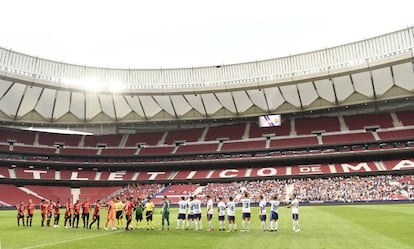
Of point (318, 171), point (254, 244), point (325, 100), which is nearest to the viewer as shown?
point (254, 244)

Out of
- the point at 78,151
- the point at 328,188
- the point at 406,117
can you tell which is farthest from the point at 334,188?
the point at 78,151

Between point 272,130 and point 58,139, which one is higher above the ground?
point 272,130

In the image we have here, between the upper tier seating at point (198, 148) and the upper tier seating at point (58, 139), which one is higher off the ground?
the upper tier seating at point (58, 139)

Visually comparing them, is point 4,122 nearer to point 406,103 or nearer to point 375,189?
point 375,189

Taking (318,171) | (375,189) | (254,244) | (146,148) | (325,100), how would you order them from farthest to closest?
(146,148)
(325,100)
(318,171)
(375,189)
(254,244)

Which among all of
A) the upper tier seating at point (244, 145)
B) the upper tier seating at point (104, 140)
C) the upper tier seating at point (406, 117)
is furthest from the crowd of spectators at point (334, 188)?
the upper tier seating at point (104, 140)

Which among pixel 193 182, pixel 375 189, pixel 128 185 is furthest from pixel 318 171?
pixel 128 185

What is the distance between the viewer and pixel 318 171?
5103cm

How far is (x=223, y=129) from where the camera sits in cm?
6669

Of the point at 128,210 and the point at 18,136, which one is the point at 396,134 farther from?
the point at 18,136

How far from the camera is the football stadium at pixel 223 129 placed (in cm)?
4797

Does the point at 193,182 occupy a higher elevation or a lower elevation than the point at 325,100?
lower

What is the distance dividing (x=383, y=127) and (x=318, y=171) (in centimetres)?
1431

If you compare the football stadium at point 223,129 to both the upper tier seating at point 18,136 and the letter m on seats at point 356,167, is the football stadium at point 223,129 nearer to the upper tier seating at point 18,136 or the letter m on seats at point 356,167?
the upper tier seating at point 18,136
